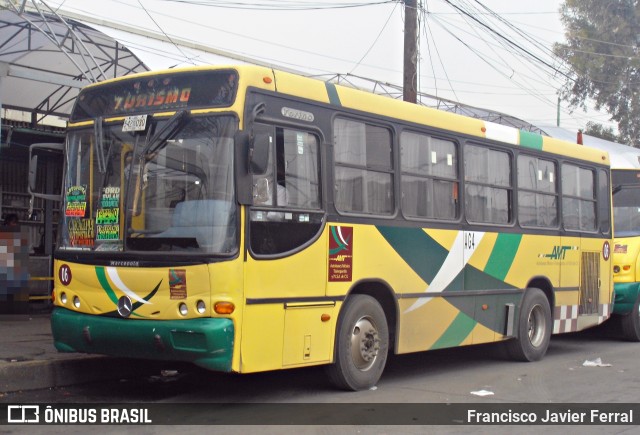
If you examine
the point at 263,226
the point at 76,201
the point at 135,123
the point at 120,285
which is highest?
the point at 135,123

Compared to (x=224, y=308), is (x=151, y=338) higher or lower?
lower

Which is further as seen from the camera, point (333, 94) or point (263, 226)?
point (333, 94)

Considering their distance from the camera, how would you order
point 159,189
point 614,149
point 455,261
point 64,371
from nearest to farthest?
Result: point 159,189
point 64,371
point 455,261
point 614,149

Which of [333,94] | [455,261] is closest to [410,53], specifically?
[455,261]

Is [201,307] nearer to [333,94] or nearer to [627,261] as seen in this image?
[333,94]

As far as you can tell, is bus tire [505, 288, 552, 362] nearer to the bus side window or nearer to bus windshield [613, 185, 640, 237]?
bus windshield [613, 185, 640, 237]

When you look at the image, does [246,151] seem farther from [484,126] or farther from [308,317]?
[484,126]

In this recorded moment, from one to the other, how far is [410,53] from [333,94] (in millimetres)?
6547

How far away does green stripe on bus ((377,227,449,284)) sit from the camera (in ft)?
32.0

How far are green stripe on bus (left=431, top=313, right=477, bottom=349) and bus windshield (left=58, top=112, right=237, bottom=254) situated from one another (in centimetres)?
368

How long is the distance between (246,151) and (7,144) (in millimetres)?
7752

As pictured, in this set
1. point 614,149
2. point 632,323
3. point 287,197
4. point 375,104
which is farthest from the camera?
point 614,149

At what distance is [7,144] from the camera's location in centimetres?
1423

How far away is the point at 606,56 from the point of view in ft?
128
